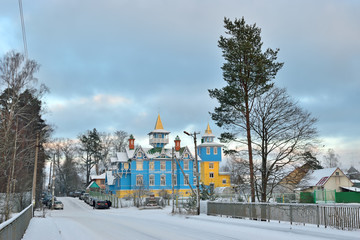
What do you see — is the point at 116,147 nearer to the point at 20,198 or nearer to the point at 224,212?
the point at 20,198

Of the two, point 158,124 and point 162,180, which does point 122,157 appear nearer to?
point 162,180

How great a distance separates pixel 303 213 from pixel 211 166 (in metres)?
60.2

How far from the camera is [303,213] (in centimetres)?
1741

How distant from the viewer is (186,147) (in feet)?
233

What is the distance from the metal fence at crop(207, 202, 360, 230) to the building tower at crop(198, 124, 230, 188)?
51509 millimetres

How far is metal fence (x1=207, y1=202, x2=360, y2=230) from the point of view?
1480 cm

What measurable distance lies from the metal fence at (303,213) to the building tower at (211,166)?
5151cm

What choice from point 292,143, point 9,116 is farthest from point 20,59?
point 292,143

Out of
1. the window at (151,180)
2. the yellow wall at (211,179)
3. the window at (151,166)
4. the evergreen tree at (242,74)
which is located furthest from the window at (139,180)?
the evergreen tree at (242,74)

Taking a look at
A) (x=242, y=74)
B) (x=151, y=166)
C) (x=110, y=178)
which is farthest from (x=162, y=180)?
(x=242, y=74)

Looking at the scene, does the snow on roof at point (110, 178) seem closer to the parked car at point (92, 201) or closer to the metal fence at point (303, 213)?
the parked car at point (92, 201)

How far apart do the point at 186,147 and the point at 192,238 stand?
5634cm

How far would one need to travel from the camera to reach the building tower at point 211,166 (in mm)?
76562

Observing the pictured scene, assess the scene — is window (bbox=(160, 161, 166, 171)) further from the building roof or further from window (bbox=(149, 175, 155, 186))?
the building roof
